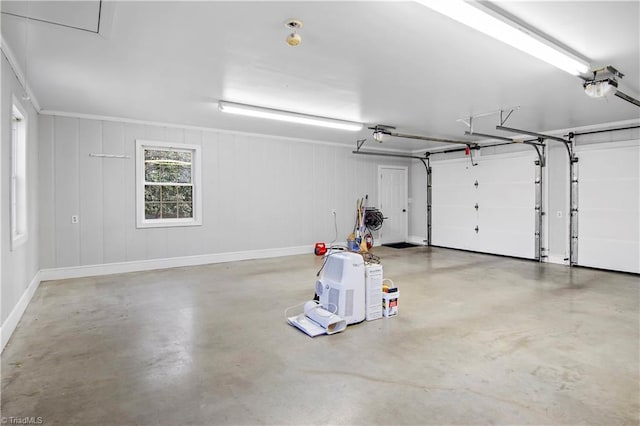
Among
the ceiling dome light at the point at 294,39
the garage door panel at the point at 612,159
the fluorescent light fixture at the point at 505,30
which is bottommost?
the garage door panel at the point at 612,159

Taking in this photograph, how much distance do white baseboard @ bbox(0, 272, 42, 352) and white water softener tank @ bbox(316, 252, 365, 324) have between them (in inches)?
114

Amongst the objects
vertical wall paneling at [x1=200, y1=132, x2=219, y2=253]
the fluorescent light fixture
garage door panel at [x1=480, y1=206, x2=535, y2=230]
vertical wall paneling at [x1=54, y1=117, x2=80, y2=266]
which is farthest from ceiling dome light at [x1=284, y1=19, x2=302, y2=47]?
garage door panel at [x1=480, y1=206, x2=535, y2=230]

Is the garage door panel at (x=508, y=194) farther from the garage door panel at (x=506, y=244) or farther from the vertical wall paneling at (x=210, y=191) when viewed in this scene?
the vertical wall paneling at (x=210, y=191)

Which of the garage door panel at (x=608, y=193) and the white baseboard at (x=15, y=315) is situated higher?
the garage door panel at (x=608, y=193)

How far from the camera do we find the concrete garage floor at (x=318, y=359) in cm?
218

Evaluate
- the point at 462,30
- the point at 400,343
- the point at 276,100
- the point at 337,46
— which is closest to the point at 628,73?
the point at 462,30

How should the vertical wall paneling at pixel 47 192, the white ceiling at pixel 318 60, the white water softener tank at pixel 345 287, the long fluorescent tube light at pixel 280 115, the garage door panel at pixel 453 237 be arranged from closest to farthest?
the white ceiling at pixel 318 60 → the white water softener tank at pixel 345 287 → the long fluorescent tube light at pixel 280 115 → the vertical wall paneling at pixel 47 192 → the garage door panel at pixel 453 237

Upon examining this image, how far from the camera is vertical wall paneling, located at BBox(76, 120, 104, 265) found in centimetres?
574

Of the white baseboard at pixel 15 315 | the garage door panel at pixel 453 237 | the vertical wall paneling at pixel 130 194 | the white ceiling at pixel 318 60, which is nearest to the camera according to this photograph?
the white ceiling at pixel 318 60

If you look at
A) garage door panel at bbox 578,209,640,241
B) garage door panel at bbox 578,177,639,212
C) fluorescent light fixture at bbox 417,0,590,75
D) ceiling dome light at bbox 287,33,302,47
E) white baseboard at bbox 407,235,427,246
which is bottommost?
white baseboard at bbox 407,235,427,246

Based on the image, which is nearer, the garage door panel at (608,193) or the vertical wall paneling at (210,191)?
the garage door panel at (608,193)

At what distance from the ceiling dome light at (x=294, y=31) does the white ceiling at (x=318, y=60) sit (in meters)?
0.06

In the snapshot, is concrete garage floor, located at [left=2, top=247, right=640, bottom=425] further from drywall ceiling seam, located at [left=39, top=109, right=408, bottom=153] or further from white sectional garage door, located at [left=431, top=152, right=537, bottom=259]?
drywall ceiling seam, located at [left=39, top=109, right=408, bottom=153]

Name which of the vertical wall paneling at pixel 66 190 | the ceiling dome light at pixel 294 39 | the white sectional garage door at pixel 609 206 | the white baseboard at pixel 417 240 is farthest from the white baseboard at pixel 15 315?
the white sectional garage door at pixel 609 206
